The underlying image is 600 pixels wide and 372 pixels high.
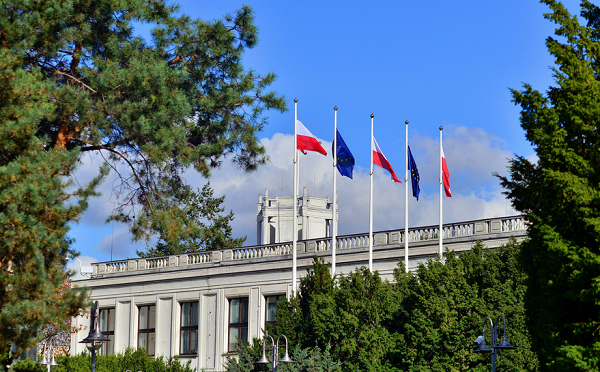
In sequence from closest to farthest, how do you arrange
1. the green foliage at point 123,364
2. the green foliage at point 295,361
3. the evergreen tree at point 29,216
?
the evergreen tree at point 29,216 → the green foliage at point 295,361 → the green foliage at point 123,364

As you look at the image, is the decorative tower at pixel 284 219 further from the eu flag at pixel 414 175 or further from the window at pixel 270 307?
the eu flag at pixel 414 175

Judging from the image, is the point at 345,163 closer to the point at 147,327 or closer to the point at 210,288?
the point at 210,288

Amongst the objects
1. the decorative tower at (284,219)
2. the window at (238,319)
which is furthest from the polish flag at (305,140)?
the decorative tower at (284,219)

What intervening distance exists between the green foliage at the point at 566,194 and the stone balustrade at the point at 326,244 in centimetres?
1671


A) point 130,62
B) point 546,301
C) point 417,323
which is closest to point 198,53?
point 130,62

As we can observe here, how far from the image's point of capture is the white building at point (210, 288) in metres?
40.2

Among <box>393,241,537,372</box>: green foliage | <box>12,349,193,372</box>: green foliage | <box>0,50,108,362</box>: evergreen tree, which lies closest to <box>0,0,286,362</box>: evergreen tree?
<box>0,50,108,362</box>: evergreen tree

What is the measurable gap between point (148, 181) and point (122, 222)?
1062mm

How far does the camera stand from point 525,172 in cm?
1708

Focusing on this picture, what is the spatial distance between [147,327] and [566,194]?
120 feet

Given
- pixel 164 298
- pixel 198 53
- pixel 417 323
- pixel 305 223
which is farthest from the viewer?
pixel 305 223

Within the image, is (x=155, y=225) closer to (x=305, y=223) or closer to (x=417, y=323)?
(x=417, y=323)

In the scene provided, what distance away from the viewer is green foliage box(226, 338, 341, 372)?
101 ft

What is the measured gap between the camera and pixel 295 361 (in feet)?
102
